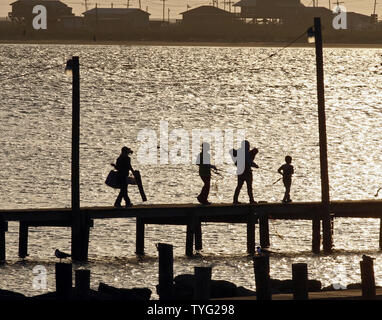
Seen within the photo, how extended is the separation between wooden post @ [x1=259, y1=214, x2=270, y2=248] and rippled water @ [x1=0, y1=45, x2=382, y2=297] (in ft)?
2.47

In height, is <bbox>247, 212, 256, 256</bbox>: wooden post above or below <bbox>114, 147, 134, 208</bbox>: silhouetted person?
below

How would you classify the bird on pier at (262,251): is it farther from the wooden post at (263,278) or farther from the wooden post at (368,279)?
the wooden post at (263,278)

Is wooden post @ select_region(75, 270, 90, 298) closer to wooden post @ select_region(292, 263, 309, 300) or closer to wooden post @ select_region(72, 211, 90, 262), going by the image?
wooden post @ select_region(292, 263, 309, 300)

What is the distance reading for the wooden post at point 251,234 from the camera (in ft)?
116

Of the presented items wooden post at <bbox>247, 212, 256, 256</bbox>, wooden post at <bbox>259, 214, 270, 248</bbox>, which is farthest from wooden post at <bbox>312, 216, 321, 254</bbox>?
wooden post at <bbox>247, 212, 256, 256</bbox>

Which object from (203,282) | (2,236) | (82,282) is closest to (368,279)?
(203,282)

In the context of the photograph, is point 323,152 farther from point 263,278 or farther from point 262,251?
point 263,278

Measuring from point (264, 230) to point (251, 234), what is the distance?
1.01 m

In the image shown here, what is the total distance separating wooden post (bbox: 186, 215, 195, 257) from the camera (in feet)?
116

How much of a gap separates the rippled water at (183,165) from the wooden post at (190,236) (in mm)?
401

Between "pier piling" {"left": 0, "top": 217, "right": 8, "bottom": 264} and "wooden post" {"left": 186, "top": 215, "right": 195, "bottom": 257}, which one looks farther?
"wooden post" {"left": 186, "top": 215, "right": 195, "bottom": 257}

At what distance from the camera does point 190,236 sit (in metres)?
36.2
